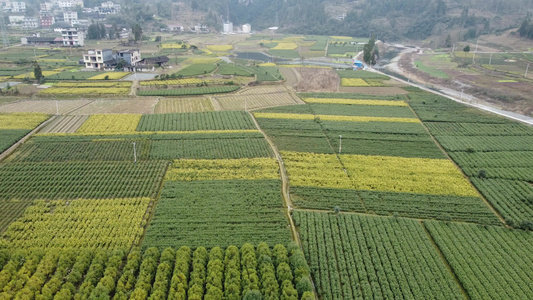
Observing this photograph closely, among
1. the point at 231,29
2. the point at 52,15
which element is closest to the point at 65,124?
the point at 231,29

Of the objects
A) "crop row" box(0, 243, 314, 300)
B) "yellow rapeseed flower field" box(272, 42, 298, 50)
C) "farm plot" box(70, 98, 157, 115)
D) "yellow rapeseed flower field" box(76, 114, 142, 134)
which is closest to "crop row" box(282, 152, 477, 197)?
"crop row" box(0, 243, 314, 300)

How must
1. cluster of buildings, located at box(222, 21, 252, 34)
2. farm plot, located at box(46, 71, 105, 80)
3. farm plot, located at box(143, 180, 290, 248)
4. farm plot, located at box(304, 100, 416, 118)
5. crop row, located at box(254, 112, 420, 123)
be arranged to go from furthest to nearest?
cluster of buildings, located at box(222, 21, 252, 34)
farm plot, located at box(46, 71, 105, 80)
farm plot, located at box(304, 100, 416, 118)
crop row, located at box(254, 112, 420, 123)
farm plot, located at box(143, 180, 290, 248)

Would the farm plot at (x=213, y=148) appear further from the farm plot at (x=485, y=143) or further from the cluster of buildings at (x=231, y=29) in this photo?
the cluster of buildings at (x=231, y=29)

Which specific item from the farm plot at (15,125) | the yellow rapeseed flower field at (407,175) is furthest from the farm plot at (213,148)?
the farm plot at (15,125)

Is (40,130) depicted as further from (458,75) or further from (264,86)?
(458,75)

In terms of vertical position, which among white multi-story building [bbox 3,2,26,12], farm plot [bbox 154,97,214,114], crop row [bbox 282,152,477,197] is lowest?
crop row [bbox 282,152,477,197]

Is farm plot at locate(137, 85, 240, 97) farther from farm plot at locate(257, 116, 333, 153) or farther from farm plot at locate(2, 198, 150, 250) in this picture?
farm plot at locate(2, 198, 150, 250)

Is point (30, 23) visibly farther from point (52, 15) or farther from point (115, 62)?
point (115, 62)
